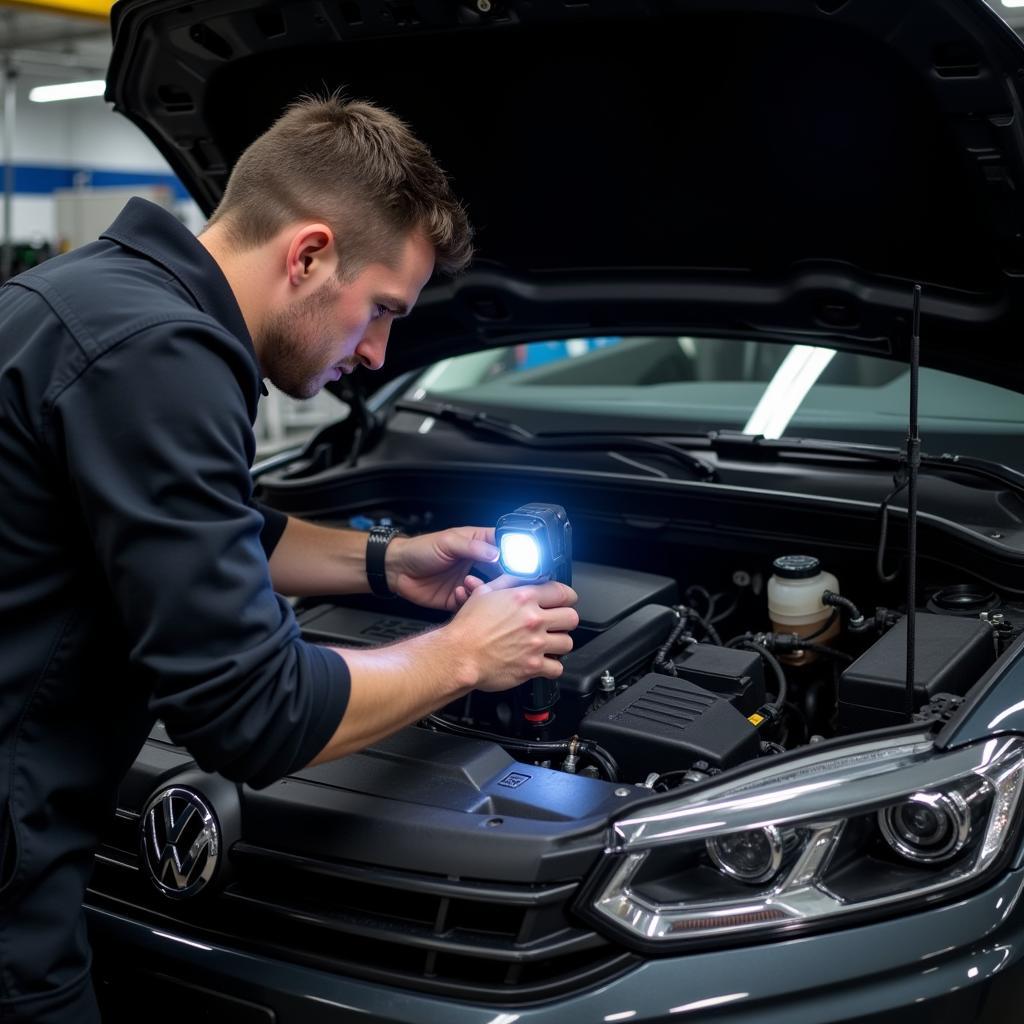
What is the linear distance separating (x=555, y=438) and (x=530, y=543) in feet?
2.58

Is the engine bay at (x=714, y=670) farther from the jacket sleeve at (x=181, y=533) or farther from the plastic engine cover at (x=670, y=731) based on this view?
the jacket sleeve at (x=181, y=533)

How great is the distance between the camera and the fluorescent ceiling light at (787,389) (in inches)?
86.6

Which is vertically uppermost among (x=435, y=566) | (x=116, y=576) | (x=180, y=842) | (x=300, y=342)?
(x=300, y=342)

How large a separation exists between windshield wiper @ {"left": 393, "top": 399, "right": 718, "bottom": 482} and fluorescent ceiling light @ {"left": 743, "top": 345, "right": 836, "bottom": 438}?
0.15 meters

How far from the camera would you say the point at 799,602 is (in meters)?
1.83

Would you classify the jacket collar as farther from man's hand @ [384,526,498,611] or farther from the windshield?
the windshield

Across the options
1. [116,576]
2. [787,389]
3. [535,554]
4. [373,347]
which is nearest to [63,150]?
[787,389]

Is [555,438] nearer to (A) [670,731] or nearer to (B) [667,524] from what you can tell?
(B) [667,524]

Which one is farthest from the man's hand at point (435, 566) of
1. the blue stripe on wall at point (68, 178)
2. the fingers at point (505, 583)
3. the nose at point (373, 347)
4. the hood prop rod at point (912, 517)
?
the blue stripe on wall at point (68, 178)

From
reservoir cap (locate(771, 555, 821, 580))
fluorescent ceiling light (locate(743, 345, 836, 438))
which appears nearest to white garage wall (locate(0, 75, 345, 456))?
fluorescent ceiling light (locate(743, 345, 836, 438))

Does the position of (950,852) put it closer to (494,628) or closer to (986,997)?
(986,997)

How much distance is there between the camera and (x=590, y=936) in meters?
1.21

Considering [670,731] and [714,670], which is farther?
[714,670]

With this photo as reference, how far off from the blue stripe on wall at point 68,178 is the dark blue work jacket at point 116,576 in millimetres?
15220
